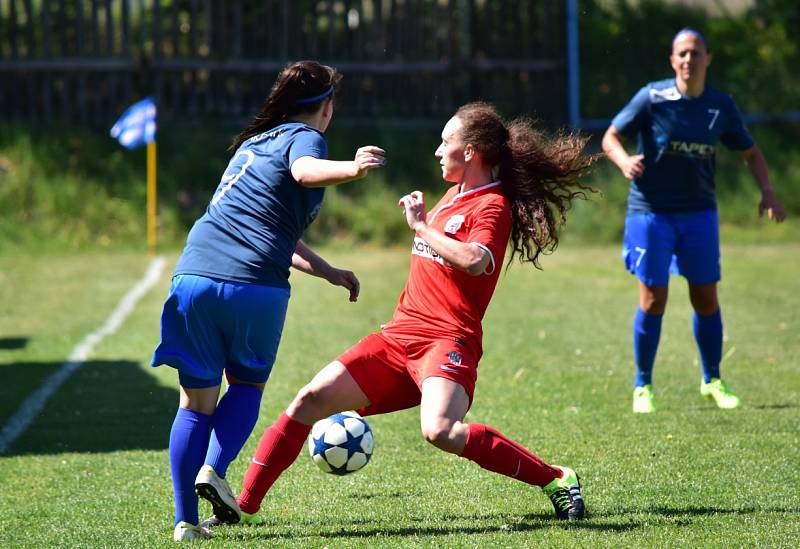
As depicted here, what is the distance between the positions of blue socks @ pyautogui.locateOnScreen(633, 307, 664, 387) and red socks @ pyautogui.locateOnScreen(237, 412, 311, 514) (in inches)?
130

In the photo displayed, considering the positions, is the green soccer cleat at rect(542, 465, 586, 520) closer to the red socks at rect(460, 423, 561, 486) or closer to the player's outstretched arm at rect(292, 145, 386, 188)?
the red socks at rect(460, 423, 561, 486)

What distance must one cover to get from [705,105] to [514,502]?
3.35 m

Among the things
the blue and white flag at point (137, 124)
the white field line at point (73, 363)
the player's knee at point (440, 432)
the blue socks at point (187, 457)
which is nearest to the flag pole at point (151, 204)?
the blue and white flag at point (137, 124)

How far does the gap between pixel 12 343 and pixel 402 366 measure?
Result: 281 inches

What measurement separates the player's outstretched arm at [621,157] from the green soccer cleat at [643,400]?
1.38 metres

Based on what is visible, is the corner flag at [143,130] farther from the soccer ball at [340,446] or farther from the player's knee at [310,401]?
the player's knee at [310,401]

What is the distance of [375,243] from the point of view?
63.5 feet

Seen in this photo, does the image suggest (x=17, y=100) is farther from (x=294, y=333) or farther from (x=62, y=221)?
(x=294, y=333)

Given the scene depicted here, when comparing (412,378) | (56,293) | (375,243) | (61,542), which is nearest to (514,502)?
(412,378)

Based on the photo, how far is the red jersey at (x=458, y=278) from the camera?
16.7 ft

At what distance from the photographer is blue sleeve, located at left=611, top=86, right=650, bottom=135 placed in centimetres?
779

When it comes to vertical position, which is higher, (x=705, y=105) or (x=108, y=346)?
(x=705, y=105)

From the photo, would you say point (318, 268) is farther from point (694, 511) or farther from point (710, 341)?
point (710, 341)

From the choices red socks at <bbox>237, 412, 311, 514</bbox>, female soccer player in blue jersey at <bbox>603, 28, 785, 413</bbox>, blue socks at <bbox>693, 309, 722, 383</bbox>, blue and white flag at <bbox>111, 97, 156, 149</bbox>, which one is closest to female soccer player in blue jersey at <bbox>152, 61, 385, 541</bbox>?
red socks at <bbox>237, 412, 311, 514</bbox>
